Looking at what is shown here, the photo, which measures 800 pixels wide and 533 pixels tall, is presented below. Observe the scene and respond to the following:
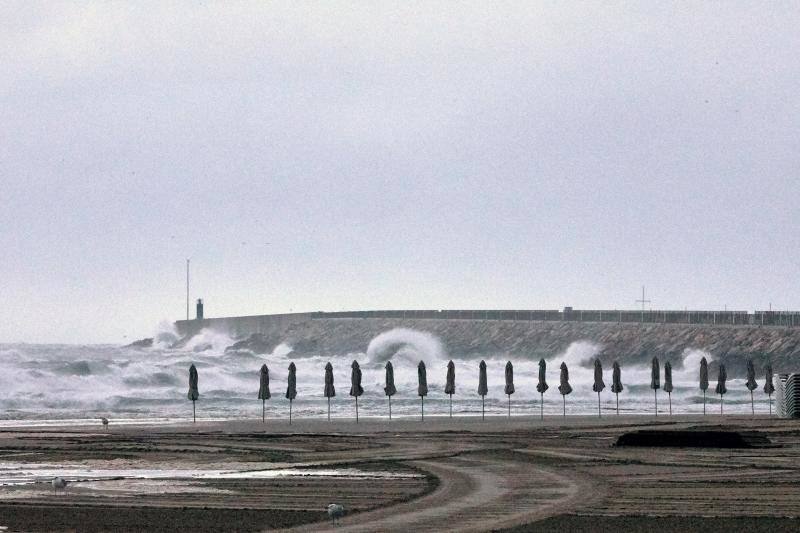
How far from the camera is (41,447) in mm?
43688

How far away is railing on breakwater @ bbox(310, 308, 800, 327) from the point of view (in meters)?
123

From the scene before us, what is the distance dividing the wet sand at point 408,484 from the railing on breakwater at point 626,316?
74944 millimetres

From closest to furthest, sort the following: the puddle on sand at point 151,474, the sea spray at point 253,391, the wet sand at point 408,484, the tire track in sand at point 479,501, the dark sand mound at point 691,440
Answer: the tire track in sand at point 479,501
the wet sand at point 408,484
the puddle on sand at point 151,474
the dark sand mound at point 691,440
the sea spray at point 253,391

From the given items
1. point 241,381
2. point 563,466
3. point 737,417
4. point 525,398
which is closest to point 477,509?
point 563,466

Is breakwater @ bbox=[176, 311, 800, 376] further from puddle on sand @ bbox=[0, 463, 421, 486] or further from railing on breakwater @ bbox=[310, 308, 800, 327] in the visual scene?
puddle on sand @ bbox=[0, 463, 421, 486]

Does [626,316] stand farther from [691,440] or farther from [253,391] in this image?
[691,440]

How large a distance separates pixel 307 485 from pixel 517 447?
12182mm

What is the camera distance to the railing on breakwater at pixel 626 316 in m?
123

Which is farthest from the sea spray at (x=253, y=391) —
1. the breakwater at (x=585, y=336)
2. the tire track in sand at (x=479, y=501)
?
the tire track in sand at (x=479, y=501)

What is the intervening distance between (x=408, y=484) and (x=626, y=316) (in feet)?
405

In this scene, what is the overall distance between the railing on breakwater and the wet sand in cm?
7494

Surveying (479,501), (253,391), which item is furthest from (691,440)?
(253,391)

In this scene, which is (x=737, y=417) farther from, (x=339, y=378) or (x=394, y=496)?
(x=339, y=378)

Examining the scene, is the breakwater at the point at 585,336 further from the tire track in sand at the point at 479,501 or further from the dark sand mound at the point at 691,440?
the tire track in sand at the point at 479,501
